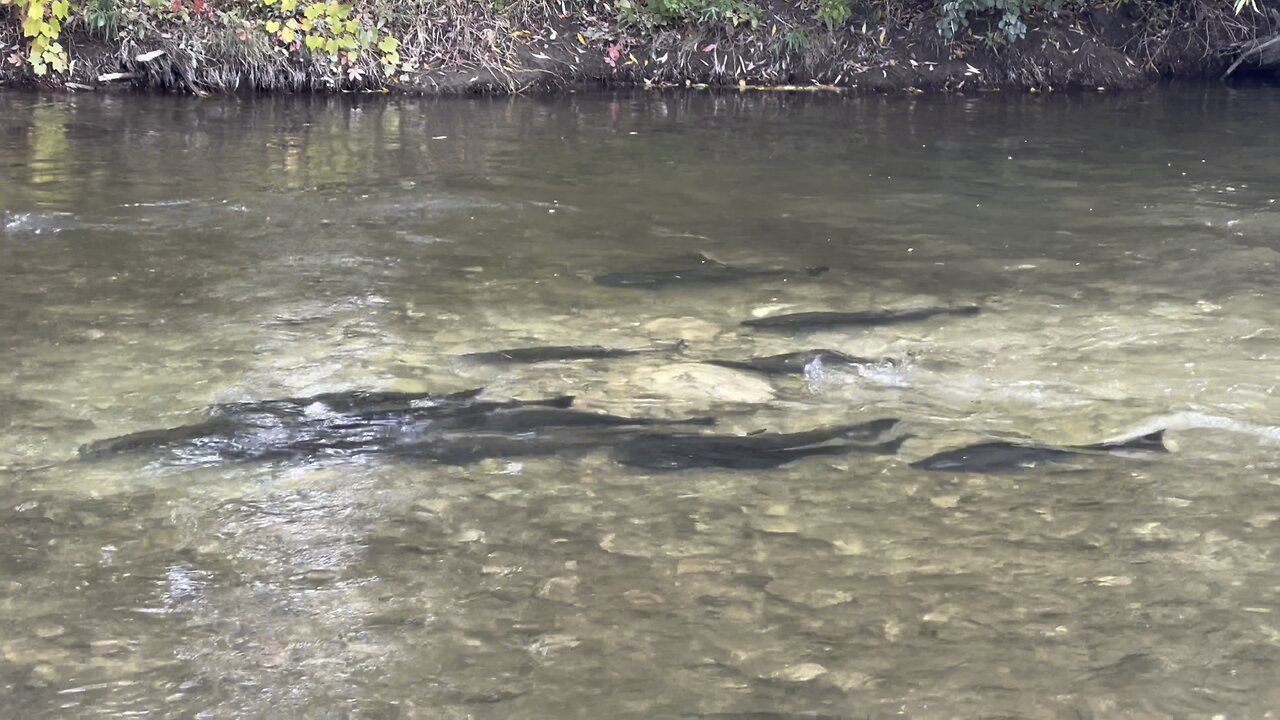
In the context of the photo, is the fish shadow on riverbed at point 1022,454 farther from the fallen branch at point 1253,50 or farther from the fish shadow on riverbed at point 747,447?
the fallen branch at point 1253,50

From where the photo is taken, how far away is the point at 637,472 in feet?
11.0

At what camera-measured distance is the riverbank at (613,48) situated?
1159 centimetres

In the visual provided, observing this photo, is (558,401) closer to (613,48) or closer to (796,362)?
(796,362)

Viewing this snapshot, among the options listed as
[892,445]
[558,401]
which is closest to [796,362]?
[892,445]

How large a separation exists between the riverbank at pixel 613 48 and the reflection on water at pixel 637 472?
439cm

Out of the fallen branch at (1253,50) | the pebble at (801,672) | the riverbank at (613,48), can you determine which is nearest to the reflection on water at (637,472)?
the pebble at (801,672)

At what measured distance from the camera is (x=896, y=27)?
43.4ft

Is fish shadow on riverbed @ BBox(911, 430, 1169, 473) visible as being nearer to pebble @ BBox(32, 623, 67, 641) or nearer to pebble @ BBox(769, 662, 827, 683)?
pebble @ BBox(769, 662, 827, 683)

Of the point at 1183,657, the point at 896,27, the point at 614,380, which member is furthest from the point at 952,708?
the point at 896,27

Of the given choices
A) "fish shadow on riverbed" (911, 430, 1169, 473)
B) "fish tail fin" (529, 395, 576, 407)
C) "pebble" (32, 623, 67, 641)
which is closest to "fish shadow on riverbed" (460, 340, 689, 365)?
"fish tail fin" (529, 395, 576, 407)

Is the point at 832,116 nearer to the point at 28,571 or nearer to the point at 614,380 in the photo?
the point at 614,380

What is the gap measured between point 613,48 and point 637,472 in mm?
10059

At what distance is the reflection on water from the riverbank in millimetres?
4394

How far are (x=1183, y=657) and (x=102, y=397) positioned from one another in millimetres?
3042
